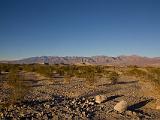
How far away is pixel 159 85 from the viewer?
20609 millimetres

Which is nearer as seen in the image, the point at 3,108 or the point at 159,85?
the point at 3,108

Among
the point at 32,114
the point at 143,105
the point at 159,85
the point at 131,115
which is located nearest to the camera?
the point at 32,114

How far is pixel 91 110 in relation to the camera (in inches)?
595

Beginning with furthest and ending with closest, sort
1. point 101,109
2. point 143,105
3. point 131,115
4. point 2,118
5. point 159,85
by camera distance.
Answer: point 159,85
point 143,105
point 101,109
point 131,115
point 2,118

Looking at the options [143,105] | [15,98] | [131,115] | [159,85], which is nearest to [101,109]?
[131,115]

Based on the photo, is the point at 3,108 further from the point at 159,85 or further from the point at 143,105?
the point at 159,85

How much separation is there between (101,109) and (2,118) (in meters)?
5.09

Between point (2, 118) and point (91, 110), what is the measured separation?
4.42 metres

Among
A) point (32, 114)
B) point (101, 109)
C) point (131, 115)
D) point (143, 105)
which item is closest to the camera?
point (32, 114)

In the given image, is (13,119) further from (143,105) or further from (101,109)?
(143,105)

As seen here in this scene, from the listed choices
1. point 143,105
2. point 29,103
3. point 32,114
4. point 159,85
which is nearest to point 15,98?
point 29,103

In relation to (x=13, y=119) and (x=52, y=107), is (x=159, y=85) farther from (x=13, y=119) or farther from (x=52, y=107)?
(x=13, y=119)

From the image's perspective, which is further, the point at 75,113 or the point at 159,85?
the point at 159,85

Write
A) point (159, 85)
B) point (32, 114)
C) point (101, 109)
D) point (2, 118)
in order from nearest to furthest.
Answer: point (2, 118) → point (32, 114) → point (101, 109) → point (159, 85)
